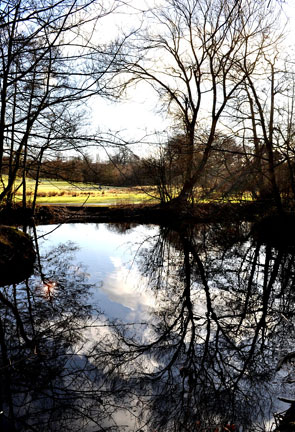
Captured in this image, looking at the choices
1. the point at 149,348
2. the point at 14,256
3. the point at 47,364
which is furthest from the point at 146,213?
the point at 47,364

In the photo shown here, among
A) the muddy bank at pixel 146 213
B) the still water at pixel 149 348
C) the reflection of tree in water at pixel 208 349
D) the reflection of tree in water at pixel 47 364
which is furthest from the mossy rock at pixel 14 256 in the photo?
the muddy bank at pixel 146 213

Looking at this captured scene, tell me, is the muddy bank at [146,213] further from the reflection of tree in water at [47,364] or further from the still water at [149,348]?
the reflection of tree in water at [47,364]

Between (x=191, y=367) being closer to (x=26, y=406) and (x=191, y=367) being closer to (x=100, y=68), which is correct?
(x=26, y=406)

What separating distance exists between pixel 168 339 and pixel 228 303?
1806mm

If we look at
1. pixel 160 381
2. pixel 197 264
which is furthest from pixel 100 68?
pixel 197 264

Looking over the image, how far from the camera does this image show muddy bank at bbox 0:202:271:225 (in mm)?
17641

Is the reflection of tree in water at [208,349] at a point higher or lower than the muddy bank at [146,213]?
lower

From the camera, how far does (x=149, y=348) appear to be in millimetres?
4254

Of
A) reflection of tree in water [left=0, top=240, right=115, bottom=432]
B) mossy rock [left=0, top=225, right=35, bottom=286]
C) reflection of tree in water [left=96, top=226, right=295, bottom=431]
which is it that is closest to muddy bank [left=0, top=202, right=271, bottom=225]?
mossy rock [left=0, top=225, right=35, bottom=286]

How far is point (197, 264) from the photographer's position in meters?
8.81

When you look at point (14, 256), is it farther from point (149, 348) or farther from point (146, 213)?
point (146, 213)

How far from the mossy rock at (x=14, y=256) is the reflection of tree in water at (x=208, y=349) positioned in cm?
285

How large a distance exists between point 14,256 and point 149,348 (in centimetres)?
483

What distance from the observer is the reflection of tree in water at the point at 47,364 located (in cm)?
294
